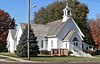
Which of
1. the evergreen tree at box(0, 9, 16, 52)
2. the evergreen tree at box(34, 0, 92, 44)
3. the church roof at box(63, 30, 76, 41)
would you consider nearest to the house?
the church roof at box(63, 30, 76, 41)

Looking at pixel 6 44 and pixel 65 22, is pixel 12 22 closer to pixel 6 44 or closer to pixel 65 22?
pixel 6 44

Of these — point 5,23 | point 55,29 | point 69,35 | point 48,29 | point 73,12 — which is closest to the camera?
point 69,35

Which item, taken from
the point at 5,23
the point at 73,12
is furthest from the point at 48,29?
the point at 5,23

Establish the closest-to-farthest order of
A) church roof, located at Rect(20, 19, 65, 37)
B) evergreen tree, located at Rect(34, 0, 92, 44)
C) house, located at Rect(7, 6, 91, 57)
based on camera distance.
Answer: house, located at Rect(7, 6, 91, 57) < church roof, located at Rect(20, 19, 65, 37) < evergreen tree, located at Rect(34, 0, 92, 44)

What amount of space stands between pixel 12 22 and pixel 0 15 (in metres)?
5.25

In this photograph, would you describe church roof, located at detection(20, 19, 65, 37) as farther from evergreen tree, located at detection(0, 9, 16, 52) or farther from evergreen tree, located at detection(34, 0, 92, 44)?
evergreen tree, located at detection(0, 9, 16, 52)

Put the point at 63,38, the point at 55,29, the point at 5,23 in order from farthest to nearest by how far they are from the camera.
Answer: the point at 5,23
the point at 55,29
the point at 63,38

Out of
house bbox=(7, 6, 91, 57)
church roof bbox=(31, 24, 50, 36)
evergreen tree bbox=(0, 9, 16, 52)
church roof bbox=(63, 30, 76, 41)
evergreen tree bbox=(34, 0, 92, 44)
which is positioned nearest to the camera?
house bbox=(7, 6, 91, 57)

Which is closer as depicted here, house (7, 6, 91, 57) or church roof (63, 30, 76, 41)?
house (7, 6, 91, 57)

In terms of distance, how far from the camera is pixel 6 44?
81.9 m

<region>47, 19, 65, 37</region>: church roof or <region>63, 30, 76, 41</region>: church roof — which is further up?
<region>47, 19, 65, 37</region>: church roof

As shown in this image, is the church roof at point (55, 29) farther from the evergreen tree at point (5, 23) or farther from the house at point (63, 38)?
the evergreen tree at point (5, 23)

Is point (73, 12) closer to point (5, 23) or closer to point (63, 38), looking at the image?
point (63, 38)

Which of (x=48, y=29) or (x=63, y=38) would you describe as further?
(x=48, y=29)
